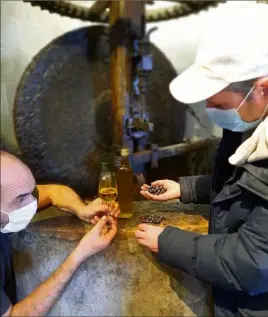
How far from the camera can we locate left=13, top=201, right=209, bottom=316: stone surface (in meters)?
1.17

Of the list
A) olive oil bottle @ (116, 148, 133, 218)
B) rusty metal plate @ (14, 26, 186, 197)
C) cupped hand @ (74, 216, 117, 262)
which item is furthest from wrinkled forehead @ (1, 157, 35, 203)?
rusty metal plate @ (14, 26, 186, 197)

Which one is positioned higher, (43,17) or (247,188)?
(43,17)

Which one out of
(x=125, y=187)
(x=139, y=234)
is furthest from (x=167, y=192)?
(x=139, y=234)

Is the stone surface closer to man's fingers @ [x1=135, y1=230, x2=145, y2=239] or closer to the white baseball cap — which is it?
man's fingers @ [x1=135, y1=230, x2=145, y2=239]

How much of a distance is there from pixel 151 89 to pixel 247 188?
8.77 ft

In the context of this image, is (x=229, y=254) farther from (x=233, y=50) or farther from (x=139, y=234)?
(x=233, y=50)

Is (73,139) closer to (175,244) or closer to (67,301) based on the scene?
(67,301)

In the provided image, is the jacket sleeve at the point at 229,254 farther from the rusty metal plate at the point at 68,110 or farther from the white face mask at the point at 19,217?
the rusty metal plate at the point at 68,110

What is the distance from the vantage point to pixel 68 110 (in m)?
3.07

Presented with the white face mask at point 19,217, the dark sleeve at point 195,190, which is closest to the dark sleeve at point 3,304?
the white face mask at point 19,217

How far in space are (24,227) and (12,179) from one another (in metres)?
0.18

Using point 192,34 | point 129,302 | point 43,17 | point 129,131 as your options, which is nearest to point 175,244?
point 129,302

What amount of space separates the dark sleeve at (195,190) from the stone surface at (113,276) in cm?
11

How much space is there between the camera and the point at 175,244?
3.23 feet
